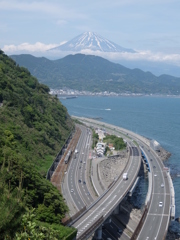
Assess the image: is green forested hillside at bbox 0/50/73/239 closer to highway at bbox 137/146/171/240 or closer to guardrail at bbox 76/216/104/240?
guardrail at bbox 76/216/104/240

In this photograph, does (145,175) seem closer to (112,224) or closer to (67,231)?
(112,224)

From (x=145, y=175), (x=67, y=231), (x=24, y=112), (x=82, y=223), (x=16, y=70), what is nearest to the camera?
(x=67, y=231)

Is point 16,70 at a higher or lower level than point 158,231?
higher

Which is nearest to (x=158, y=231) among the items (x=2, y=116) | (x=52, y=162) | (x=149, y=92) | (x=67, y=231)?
(x=67, y=231)

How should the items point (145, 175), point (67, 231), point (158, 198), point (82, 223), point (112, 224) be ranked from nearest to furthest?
point (67, 231), point (82, 223), point (112, 224), point (158, 198), point (145, 175)

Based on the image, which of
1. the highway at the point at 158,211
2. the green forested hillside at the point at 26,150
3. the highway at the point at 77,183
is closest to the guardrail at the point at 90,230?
the green forested hillside at the point at 26,150

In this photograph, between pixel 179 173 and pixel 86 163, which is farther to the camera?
pixel 179 173
